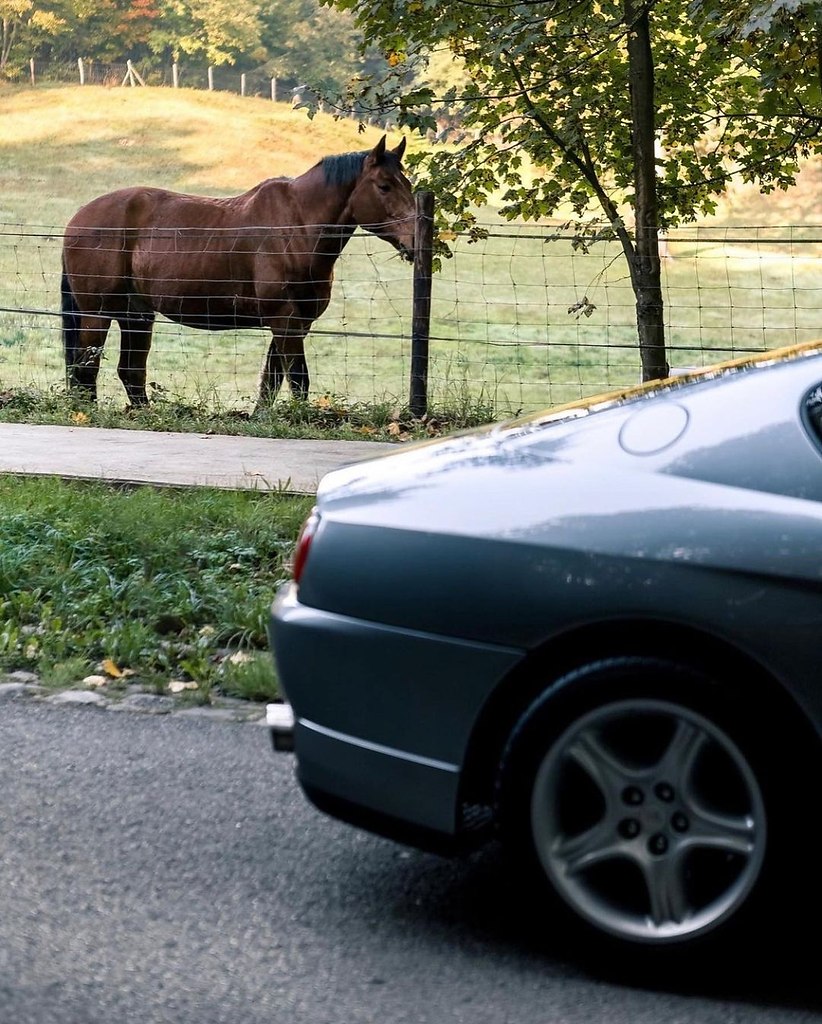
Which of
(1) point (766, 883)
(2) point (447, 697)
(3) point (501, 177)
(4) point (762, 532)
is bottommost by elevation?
(1) point (766, 883)

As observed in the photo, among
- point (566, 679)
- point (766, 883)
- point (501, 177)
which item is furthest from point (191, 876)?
point (501, 177)

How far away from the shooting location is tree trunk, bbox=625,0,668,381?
11242mm

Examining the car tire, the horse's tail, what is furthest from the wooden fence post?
the car tire

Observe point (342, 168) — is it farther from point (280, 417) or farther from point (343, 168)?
point (280, 417)

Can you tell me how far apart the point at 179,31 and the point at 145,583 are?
6975 cm

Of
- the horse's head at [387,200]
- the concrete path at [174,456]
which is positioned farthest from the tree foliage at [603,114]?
the concrete path at [174,456]

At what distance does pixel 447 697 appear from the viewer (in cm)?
345

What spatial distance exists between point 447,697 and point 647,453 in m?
0.73

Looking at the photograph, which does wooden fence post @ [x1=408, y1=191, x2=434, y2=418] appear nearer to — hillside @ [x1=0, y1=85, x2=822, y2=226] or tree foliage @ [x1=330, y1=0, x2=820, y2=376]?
tree foliage @ [x1=330, y1=0, x2=820, y2=376]

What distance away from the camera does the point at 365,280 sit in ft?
135

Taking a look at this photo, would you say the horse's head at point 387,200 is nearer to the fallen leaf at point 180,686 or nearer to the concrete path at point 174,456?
the concrete path at point 174,456

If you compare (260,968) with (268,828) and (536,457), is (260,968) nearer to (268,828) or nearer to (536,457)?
(268,828)

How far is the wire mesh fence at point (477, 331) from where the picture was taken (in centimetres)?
1677

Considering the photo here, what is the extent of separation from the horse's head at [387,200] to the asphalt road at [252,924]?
26.9 ft
